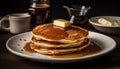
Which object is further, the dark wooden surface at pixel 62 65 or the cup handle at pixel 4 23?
the cup handle at pixel 4 23

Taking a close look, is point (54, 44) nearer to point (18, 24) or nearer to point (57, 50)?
point (57, 50)

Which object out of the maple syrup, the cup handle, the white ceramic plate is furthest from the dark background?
the maple syrup

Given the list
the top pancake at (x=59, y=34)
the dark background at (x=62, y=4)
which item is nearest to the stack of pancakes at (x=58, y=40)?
the top pancake at (x=59, y=34)

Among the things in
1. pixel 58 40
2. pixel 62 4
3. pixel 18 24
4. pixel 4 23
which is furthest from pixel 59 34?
pixel 62 4

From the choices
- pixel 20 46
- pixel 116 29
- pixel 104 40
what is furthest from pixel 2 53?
pixel 116 29

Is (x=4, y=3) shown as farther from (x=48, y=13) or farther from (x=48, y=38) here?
(x=48, y=38)

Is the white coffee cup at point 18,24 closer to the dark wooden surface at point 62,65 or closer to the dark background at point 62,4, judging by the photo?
the dark wooden surface at point 62,65

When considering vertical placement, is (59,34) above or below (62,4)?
above
